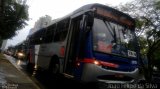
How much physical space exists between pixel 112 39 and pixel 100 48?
0.65m

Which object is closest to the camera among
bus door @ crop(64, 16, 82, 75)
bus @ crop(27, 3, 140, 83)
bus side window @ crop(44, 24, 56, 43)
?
bus @ crop(27, 3, 140, 83)

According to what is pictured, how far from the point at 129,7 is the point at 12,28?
20.4m

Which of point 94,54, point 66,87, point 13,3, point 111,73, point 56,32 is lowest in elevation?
point 66,87

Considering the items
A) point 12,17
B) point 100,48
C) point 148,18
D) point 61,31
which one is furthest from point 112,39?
point 12,17

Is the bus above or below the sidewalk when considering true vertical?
above

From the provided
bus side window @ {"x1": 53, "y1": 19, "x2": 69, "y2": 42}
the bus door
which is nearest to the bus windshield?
the bus door

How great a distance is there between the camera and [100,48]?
8.55 metres

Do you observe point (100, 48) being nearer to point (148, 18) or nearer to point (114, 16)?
point (114, 16)

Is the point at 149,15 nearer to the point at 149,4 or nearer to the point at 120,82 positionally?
the point at 149,4

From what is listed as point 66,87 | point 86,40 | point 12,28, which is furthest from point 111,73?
point 12,28

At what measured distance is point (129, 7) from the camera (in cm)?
2530

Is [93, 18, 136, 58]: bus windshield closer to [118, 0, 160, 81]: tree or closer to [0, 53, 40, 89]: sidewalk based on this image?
[0, 53, 40, 89]: sidewalk

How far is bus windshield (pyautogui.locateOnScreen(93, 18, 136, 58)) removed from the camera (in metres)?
8.60

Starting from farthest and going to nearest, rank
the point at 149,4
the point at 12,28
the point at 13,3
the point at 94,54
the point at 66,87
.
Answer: the point at 13,3 < the point at 12,28 < the point at 149,4 < the point at 66,87 < the point at 94,54
